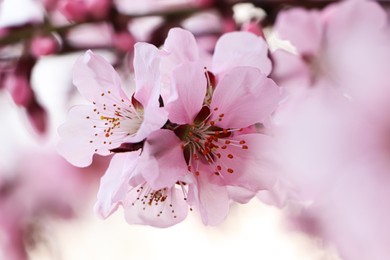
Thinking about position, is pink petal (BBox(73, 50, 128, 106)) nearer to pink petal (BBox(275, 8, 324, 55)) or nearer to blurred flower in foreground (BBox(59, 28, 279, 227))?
blurred flower in foreground (BBox(59, 28, 279, 227))

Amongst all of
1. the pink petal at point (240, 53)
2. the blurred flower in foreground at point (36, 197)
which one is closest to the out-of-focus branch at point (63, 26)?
the pink petal at point (240, 53)

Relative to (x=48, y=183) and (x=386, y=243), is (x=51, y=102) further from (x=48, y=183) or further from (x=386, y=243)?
(x=386, y=243)

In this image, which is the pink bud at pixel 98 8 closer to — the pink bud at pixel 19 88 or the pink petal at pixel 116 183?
Result: the pink bud at pixel 19 88

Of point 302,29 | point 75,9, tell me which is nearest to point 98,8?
point 75,9

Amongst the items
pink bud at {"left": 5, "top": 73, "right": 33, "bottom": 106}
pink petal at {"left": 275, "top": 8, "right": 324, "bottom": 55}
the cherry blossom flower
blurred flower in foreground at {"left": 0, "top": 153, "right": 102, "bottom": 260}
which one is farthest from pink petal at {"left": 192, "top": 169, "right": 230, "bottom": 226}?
blurred flower in foreground at {"left": 0, "top": 153, "right": 102, "bottom": 260}

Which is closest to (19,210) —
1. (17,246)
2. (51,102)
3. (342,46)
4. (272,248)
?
(17,246)

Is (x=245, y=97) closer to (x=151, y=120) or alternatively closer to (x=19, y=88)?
(x=151, y=120)
